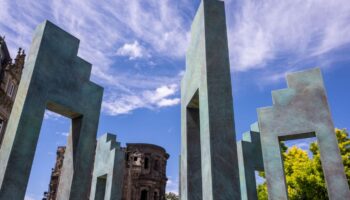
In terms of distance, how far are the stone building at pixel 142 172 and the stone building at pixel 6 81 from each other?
1168cm

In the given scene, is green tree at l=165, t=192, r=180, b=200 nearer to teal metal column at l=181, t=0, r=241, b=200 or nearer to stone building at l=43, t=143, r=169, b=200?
stone building at l=43, t=143, r=169, b=200

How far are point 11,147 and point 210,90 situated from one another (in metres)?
5.09

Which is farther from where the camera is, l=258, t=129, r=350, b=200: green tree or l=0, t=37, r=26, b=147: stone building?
l=0, t=37, r=26, b=147: stone building

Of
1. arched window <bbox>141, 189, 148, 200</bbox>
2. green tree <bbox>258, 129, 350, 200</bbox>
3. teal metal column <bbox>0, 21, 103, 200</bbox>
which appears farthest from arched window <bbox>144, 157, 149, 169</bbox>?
teal metal column <bbox>0, 21, 103, 200</bbox>

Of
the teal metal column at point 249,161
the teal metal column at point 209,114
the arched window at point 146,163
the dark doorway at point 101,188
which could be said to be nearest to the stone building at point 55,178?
the arched window at point 146,163

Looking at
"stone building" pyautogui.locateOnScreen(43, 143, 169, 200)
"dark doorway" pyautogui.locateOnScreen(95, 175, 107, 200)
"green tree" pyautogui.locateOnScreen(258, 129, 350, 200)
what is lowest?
"dark doorway" pyautogui.locateOnScreen(95, 175, 107, 200)

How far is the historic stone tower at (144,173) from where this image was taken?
3672 centimetres

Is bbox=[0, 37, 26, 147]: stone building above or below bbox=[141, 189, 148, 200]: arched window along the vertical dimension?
above

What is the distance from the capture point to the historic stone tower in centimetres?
3672

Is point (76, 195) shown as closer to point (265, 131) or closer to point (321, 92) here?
point (265, 131)

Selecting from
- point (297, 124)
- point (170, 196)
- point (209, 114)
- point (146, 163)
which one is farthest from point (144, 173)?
point (209, 114)

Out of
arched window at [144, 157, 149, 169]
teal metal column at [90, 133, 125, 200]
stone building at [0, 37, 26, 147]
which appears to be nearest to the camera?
teal metal column at [90, 133, 125, 200]

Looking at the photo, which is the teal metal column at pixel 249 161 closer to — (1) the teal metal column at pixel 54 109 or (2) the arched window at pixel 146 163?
(1) the teal metal column at pixel 54 109

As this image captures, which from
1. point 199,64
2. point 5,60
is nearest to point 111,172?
point 199,64
